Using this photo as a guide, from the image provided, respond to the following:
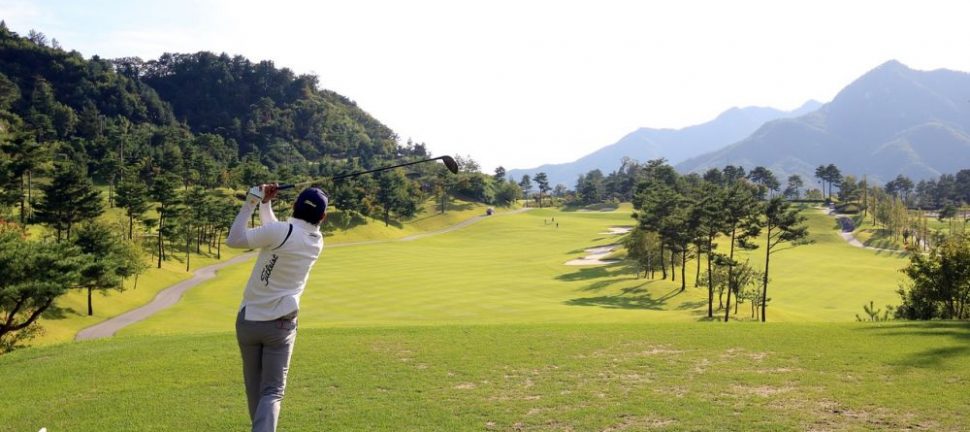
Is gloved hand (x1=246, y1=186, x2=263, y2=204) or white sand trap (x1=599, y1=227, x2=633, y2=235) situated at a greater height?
gloved hand (x1=246, y1=186, x2=263, y2=204)

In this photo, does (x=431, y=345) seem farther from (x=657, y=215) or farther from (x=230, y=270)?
(x=230, y=270)

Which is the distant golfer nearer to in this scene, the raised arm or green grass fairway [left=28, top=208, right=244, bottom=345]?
the raised arm

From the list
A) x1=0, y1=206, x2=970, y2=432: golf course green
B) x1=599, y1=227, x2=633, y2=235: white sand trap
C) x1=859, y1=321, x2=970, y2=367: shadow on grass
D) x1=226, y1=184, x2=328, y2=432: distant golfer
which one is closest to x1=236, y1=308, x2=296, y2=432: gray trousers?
x1=226, y1=184, x2=328, y2=432: distant golfer

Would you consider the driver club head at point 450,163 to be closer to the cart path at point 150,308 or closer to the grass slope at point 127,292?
the grass slope at point 127,292

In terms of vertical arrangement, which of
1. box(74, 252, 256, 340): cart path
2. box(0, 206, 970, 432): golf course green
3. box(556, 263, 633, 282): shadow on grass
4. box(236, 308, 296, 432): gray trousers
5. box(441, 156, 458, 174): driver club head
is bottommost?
box(74, 252, 256, 340): cart path

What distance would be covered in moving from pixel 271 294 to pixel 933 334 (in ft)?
60.7

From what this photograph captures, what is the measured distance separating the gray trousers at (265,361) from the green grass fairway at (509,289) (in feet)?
71.6

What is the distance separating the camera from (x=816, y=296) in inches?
2251

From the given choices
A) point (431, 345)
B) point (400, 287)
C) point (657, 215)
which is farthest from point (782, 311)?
point (431, 345)

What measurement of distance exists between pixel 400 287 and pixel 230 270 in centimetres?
2412

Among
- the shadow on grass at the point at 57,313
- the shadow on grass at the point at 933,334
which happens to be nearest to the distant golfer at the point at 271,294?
the shadow on grass at the point at 933,334

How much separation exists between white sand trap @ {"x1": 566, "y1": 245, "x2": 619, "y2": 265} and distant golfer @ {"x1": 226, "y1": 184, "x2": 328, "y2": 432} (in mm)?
70149

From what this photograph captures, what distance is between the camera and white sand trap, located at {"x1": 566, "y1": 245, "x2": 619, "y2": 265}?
75.2m

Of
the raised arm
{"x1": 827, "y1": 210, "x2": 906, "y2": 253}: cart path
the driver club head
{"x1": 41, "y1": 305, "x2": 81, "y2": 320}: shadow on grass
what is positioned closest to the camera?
the raised arm
